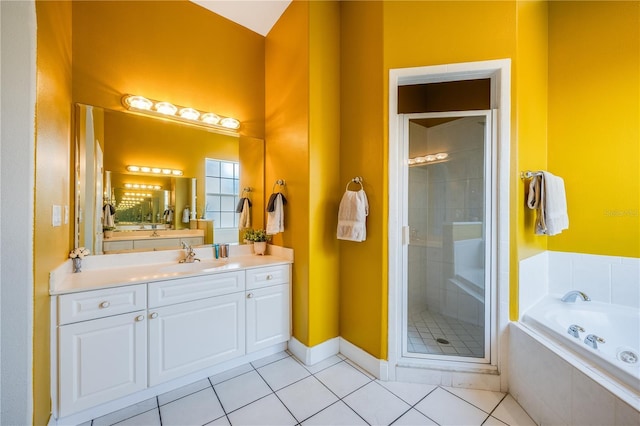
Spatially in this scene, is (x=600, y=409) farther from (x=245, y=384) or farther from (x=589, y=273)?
(x=245, y=384)

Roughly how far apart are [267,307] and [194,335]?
0.54m

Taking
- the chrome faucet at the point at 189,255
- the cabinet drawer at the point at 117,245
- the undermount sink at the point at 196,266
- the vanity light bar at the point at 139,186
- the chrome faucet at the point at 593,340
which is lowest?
the chrome faucet at the point at 593,340

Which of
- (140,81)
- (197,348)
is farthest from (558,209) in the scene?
(140,81)

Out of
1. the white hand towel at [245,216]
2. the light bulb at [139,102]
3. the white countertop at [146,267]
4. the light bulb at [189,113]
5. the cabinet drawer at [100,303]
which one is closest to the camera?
the cabinet drawer at [100,303]

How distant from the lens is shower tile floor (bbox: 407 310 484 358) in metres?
1.83

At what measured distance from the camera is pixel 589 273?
1962mm

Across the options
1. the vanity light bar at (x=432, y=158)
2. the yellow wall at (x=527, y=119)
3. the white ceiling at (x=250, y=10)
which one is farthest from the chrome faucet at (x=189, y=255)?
the yellow wall at (x=527, y=119)

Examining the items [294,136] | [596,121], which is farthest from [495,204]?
[294,136]

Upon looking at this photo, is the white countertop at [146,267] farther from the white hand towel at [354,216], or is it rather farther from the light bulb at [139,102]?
the light bulb at [139,102]

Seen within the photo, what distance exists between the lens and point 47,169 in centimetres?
122

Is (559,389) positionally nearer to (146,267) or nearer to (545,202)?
(545,202)

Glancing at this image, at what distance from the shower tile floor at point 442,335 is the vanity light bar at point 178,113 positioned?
233cm

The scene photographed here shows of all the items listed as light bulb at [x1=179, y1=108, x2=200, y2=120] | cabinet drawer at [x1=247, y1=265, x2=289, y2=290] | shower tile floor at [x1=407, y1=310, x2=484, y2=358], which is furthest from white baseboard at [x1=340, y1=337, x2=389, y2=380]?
light bulb at [x1=179, y1=108, x2=200, y2=120]

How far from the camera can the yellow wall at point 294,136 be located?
6.54ft
